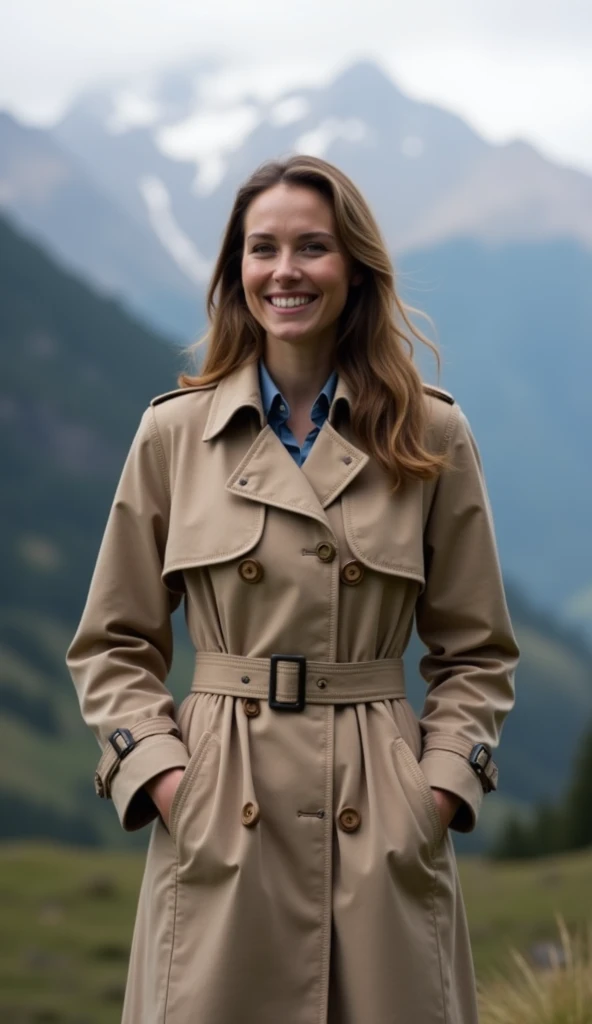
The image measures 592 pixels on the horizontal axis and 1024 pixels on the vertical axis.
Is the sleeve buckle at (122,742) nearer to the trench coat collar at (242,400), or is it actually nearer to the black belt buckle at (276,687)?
the black belt buckle at (276,687)

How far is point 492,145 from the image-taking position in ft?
91.6

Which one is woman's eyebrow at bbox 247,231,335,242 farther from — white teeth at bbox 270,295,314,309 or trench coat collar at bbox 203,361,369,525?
trench coat collar at bbox 203,361,369,525

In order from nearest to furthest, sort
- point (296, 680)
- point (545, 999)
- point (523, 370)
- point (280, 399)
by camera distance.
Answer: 1. point (296, 680)
2. point (280, 399)
3. point (545, 999)
4. point (523, 370)

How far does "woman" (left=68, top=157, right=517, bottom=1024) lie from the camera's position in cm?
245

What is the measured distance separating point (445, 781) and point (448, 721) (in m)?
0.17

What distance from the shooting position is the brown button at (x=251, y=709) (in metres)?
2.54

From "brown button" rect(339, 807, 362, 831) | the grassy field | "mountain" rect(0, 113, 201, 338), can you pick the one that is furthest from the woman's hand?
"mountain" rect(0, 113, 201, 338)

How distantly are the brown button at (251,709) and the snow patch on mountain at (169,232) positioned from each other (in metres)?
21.3

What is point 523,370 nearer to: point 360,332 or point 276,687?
point 360,332

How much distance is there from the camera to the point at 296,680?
8.29ft

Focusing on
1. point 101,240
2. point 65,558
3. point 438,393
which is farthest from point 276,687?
point 101,240

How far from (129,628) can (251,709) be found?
0.34 m

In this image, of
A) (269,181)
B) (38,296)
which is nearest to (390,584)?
(269,181)

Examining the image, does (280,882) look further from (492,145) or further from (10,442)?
(492,145)
